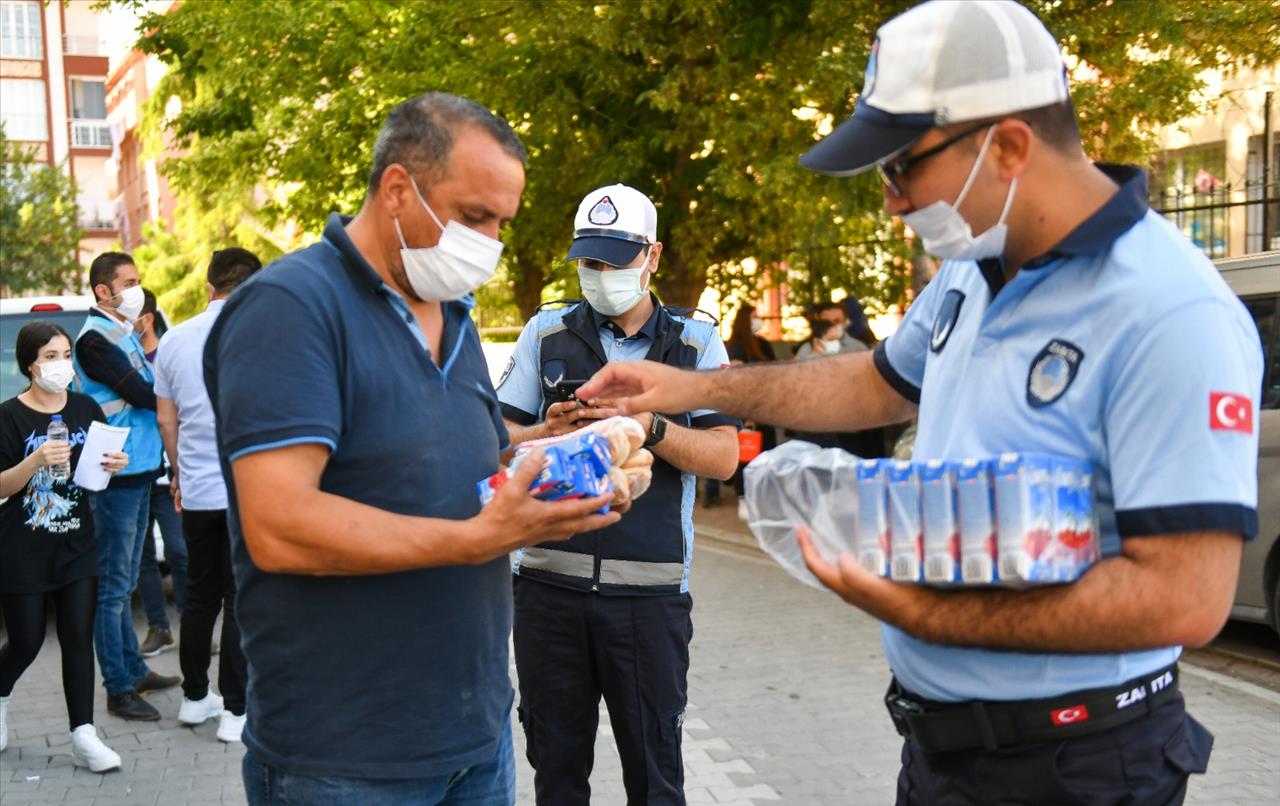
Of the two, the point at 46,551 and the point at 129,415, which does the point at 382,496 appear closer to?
the point at 46,551

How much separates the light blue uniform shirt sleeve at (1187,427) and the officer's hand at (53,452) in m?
4.93

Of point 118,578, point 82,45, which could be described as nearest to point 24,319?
point 118,578

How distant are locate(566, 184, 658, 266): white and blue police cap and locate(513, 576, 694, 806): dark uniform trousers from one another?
1.09m

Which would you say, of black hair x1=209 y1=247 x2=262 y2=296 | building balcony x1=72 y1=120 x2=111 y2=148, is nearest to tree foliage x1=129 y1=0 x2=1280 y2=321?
black hair x1=209 y1=247 x2=262 y2=296

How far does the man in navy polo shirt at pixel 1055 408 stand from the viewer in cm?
207

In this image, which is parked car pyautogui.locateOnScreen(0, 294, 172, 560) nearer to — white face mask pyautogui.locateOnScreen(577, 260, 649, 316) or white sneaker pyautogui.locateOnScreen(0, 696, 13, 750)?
white sneaker pyautogui.locateOnScreen(0, 696, 13, 750)

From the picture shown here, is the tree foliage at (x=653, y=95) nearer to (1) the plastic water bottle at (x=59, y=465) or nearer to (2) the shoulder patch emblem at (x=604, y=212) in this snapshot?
(2) the shoulder patch emblem at (x=604, y=212)

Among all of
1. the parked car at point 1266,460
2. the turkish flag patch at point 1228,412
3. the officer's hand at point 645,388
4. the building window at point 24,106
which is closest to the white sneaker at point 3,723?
the officer's hand at point 645,388

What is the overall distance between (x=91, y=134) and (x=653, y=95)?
65338 millimetres

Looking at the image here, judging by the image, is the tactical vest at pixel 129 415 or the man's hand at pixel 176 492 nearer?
the man's hand at pixel 176 492

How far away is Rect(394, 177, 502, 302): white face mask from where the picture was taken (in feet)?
9.14

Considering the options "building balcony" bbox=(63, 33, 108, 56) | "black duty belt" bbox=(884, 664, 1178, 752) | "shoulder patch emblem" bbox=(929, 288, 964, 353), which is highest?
"building balcony" bbox=(63, 33, 108, 56)

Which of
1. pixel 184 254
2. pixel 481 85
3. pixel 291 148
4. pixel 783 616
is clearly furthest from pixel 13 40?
pixel 783 616

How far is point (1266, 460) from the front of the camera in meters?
7.26
